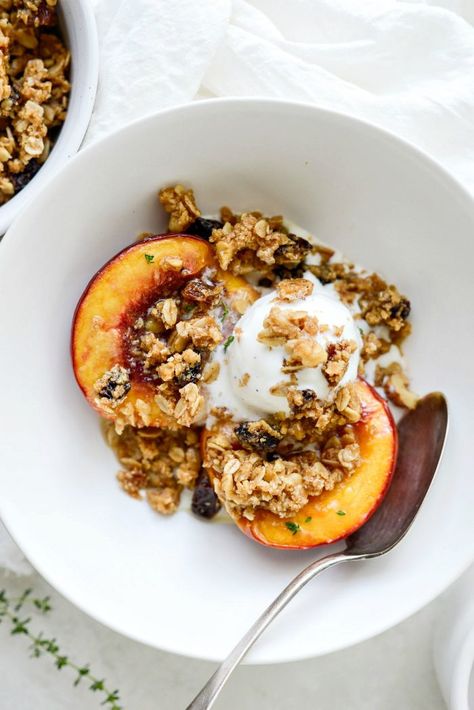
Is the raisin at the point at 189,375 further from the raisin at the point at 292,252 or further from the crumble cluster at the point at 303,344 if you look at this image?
the raisin at the point at 292,252

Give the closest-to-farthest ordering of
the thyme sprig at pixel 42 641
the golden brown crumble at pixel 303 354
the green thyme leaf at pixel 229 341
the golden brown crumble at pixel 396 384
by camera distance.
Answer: the golden brown crumble at pixel 303 354
the green thyme leaf at pixel 229 341
the golden brown crumble at pixel 396 384
the thyme sprig at pixel 42 641

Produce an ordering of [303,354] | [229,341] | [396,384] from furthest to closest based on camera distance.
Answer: [396,384], [229,341], [303,354]

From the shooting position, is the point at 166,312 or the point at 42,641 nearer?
the point at 166,312

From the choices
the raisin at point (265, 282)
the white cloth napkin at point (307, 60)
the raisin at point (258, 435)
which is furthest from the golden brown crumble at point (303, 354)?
the white cloth napkin at point (307, 60)

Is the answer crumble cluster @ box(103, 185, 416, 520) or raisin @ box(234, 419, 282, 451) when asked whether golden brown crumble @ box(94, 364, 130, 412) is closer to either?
crumble cluster @ box(103, 185, 416, 520)

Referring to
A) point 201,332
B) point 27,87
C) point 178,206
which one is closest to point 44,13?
point 27,87

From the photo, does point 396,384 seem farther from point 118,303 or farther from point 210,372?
point 118,303
